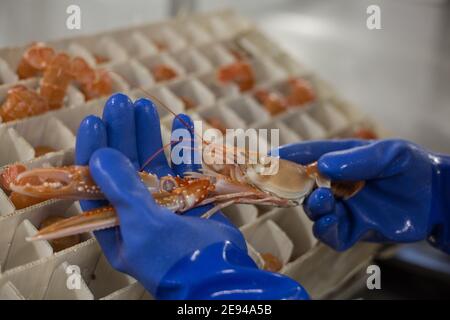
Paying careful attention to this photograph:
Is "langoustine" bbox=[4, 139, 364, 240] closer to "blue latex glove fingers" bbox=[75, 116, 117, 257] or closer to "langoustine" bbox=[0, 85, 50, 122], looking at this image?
"blue latex glove fingers" bbox=[75, 116, 117, 257]

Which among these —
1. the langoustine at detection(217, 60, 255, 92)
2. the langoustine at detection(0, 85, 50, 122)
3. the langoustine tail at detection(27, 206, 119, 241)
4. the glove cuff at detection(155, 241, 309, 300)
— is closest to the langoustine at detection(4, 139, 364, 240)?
the langoustine tail at detection(27, 206, 119, 241)

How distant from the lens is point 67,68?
1804mm

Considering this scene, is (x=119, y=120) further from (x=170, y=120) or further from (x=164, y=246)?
(x=170, y=120)

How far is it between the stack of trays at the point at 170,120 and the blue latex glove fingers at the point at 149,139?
20 cm

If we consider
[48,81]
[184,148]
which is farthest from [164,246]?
[48,81]

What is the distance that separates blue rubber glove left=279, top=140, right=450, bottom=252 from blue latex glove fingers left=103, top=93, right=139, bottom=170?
1.36 ft

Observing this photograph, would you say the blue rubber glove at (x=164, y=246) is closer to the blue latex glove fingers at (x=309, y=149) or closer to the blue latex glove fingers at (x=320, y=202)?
the blue latex glove fingers at (x=320, y=202)

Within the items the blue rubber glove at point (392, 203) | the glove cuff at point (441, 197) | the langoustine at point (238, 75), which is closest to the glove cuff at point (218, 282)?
the blue rubber glove at point (392, 203)

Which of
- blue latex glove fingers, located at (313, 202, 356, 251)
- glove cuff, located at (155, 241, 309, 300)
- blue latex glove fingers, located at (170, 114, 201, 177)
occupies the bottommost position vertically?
blue latex glove fingers, located at (313, 202, 356, 251)

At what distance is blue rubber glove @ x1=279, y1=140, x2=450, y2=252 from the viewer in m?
1.56

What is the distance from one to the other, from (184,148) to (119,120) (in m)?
0.19

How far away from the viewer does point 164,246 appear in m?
1.18
